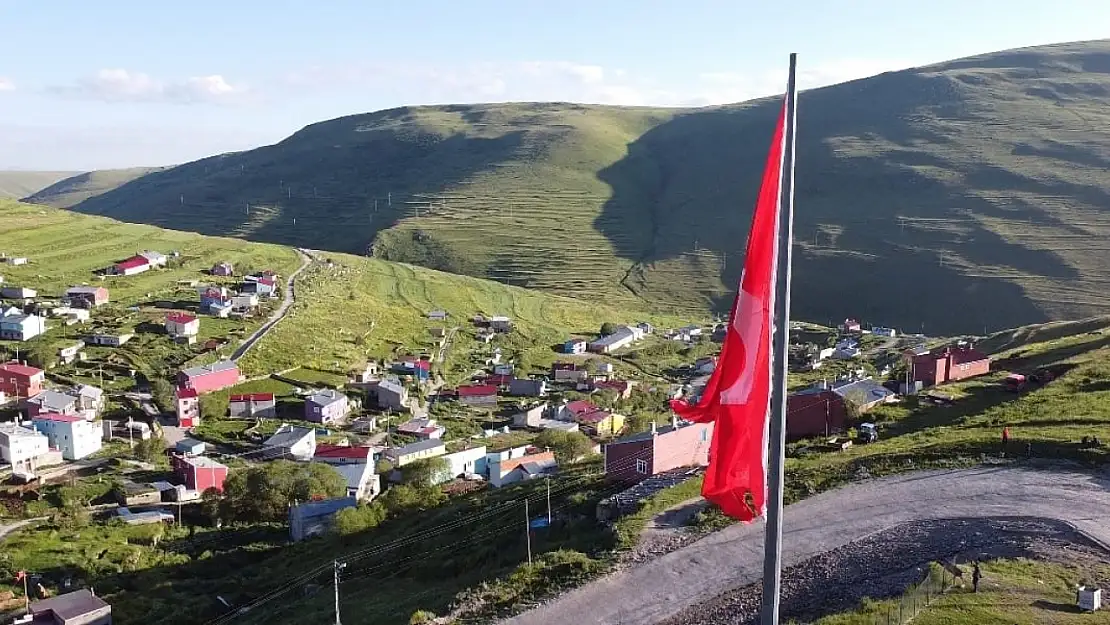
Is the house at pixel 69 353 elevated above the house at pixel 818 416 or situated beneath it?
situated beneath

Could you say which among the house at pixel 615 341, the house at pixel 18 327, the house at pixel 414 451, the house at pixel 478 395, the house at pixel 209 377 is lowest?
the house at pixel 615 341

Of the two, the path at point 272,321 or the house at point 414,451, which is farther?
the path at point 272,321

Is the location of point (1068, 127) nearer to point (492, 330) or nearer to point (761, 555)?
point (492, 330)

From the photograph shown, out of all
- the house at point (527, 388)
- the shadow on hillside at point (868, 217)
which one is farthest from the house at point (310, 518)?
the shadow on hillside at point (868, 217)

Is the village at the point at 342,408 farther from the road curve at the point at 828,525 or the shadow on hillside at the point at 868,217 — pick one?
the shadow on hillside at the point at 868,217

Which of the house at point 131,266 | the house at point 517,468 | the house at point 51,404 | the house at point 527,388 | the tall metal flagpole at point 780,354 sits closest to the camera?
the tall metal flagpole at point 780,354

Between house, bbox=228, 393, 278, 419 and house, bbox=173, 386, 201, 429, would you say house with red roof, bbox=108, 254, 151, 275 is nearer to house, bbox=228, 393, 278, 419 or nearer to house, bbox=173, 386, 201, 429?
house, bbox=228, 393, 278, 419

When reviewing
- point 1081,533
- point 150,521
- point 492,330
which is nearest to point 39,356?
point 150,521

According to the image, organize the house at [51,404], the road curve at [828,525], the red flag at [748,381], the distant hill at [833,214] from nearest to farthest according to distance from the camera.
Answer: the red flag at [748,381], the road curve at [828,525], the house at [51,404], the distant hill at [833,214]
